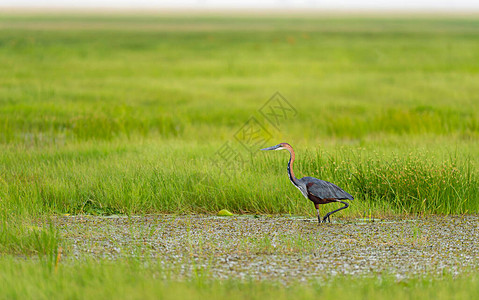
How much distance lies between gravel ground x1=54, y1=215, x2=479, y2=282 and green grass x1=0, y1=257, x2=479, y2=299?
277mm

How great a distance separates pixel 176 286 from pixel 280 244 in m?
1.89

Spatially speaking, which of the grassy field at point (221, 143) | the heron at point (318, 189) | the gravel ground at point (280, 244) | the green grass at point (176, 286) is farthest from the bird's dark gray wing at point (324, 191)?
the green grass at point (176, 286)

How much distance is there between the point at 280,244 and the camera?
722cm

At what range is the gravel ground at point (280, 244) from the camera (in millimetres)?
6430

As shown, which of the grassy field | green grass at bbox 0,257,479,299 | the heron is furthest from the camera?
the grassy field

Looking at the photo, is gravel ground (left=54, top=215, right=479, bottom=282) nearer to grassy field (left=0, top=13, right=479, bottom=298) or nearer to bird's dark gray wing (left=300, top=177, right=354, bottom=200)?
grassy field (left=0, top=13, right=479, bottom=298)

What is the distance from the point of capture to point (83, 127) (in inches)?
620

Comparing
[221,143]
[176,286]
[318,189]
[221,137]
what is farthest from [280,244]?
[221,137]

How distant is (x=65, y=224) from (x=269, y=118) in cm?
1100

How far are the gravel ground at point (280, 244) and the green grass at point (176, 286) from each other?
0.91 ft

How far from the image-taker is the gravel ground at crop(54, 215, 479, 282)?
6.43 meters

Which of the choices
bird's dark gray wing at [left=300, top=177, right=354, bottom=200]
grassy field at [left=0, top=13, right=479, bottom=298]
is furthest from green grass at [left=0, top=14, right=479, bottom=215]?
bird's dark gray wing at [left=300, top=177, right=354, bottom=200]

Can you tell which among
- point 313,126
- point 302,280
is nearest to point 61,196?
point 302,280

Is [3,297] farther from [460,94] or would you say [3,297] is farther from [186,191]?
[460,94]
